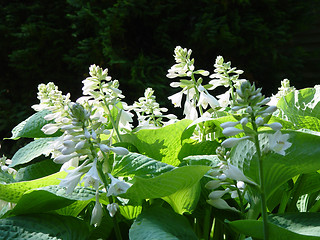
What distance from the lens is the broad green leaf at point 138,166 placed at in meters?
0.80

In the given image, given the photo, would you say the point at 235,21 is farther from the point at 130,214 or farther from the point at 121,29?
the point at 130,214

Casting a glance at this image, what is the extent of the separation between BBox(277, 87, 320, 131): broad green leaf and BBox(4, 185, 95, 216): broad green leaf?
49cm

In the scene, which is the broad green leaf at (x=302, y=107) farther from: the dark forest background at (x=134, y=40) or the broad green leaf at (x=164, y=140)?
the dark forest background at (x=134, y=40)

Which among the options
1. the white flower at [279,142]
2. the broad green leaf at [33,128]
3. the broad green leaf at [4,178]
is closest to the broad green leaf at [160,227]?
the white flower at [279,142]

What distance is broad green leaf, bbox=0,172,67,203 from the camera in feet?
2.55

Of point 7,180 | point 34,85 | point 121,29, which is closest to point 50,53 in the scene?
point 34,85

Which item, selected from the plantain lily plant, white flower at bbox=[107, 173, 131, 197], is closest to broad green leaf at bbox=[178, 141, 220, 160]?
the plantain lily plant

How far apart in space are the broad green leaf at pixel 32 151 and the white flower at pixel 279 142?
571 mm

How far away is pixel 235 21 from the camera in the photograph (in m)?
4.96

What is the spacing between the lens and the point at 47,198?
2.55ft

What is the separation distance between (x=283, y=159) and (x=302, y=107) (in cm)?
31

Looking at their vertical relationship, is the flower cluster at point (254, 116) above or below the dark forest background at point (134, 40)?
above

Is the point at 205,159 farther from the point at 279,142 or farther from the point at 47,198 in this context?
the point at 47,198

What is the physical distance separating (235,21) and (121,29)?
1295mm
